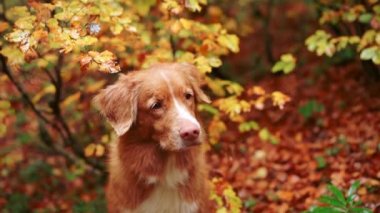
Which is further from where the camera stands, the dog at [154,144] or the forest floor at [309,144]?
the forest floor at [309,144]

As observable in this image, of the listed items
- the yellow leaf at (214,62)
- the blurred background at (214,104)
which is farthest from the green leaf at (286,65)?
the yellow leaf at (214,62)

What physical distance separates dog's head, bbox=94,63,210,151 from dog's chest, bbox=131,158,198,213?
1.06ft

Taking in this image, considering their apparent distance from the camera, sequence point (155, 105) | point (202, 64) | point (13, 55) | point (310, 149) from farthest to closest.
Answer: point (310, 149)
point (202, 64)
point (13, 55)
point (155, 105)

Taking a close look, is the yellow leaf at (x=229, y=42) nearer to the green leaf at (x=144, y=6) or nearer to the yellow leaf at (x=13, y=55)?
the green leaf at (x=144, y=6)

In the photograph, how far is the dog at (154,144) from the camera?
4219 mm

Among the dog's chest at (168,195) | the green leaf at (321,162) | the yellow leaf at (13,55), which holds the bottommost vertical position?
the dog's chest at (168,195)

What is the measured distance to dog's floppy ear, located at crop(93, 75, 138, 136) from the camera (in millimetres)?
4273

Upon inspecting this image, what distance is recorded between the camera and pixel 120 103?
14.2 ft

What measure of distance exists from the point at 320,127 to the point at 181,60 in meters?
2.98

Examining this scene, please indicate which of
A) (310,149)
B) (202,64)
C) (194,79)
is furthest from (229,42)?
(310,149)

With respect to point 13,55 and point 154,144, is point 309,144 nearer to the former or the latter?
point 154,144

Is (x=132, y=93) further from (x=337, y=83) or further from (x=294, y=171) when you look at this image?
(x=337, y=83)

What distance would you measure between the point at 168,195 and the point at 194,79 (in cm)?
103

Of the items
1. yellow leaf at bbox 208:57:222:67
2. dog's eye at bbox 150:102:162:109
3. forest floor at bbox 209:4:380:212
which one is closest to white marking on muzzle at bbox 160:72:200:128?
dog's eye at bbox 150:102:162:109
